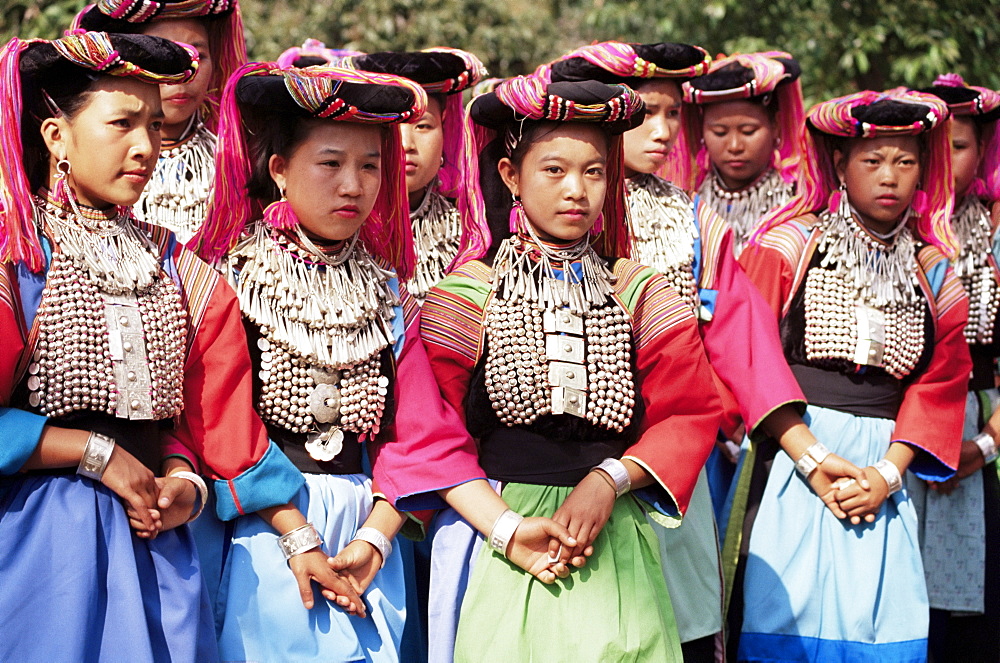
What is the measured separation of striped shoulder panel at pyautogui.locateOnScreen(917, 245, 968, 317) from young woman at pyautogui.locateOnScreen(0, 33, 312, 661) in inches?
97.1

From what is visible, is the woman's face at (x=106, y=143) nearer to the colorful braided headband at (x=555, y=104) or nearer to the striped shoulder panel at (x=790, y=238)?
the colorful braided headband at (x=555, y=104)

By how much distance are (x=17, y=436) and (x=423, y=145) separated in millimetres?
1939

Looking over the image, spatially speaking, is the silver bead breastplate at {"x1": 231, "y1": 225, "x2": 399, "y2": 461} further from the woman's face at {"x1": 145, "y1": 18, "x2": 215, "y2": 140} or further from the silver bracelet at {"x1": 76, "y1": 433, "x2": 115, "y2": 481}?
the woman's face at {"x1": 145, "y1": 18, "x2": 215, "y2": 140}

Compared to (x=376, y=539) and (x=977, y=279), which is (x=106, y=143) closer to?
(x=376, y=539)

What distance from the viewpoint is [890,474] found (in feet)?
14.4

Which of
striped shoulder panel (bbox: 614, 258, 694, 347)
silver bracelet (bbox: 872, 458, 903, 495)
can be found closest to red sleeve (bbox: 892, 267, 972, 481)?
silver bracelet (bbox: 872, 458, 903, 495)

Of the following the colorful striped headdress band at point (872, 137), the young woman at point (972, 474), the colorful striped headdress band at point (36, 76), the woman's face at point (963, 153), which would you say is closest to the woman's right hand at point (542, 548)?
the colorful striped headdress band at point (36, 76)

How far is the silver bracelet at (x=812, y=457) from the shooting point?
4.36 m

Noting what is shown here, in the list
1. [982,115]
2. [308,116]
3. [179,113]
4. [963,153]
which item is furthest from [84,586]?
[982,115]

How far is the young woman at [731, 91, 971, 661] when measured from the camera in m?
4.33

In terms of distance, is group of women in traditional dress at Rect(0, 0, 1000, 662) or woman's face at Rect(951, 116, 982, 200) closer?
group of women in traditional dress at Rect(0, 0, 1000, 662)

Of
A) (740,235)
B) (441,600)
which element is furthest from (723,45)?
(441,600)

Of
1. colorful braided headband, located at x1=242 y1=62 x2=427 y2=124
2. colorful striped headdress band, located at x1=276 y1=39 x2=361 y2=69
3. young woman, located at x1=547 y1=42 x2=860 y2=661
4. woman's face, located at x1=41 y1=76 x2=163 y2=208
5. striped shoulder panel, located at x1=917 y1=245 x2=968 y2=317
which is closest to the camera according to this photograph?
woman's face, located at x1=41 y1=76 x2=163 y2=208

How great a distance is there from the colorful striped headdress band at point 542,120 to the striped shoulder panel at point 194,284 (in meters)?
0.76
